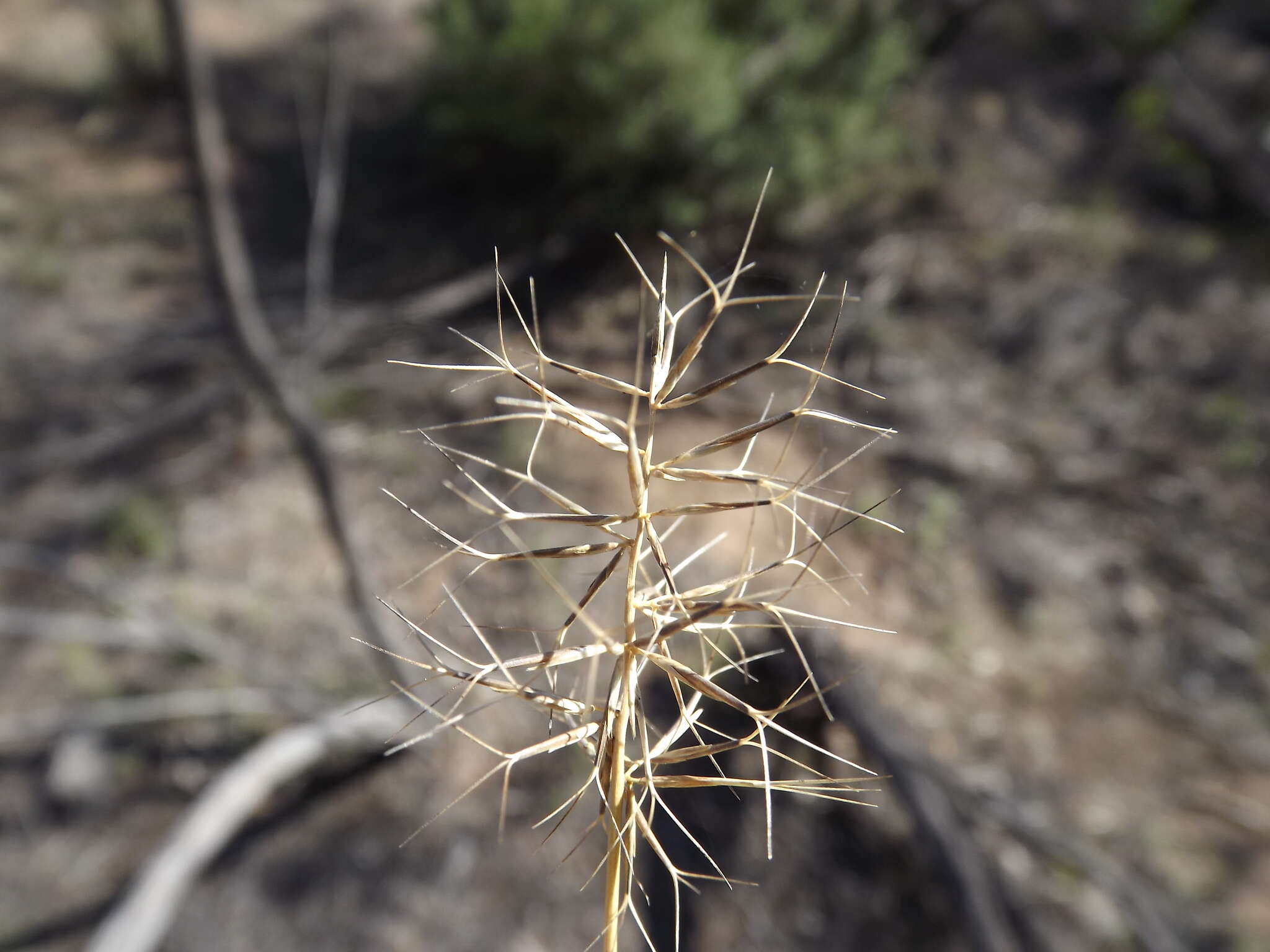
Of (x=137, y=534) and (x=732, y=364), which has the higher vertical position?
(x=732, y=364)

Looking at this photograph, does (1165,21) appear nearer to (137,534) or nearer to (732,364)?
(732,364)

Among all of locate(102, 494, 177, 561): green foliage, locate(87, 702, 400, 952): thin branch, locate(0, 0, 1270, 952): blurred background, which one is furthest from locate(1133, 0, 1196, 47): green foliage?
locate(102, 494, 177, 561): green foliage

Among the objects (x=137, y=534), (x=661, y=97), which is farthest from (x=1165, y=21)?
(x=137, y=534)

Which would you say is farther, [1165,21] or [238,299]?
[1165,21]

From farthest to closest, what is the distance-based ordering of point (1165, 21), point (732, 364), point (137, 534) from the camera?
point (1165, 21) → point (732, 364) → point (137, 534)

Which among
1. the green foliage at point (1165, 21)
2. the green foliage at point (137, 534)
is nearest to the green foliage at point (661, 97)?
the green foliage at point (137, 534)

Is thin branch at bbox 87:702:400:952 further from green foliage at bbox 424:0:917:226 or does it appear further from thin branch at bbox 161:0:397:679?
green foliage at bbox 424:0:917:226
